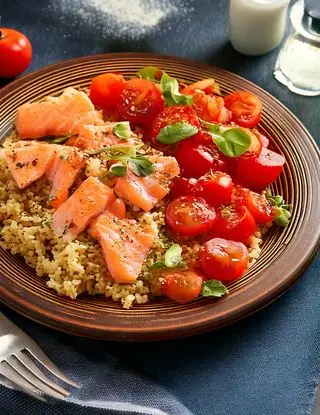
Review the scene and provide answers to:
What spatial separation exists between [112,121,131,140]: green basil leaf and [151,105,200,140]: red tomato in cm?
12

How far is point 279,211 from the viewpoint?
2807mm

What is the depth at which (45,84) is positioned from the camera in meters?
3.32

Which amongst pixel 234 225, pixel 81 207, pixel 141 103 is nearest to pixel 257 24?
pixel 141 103

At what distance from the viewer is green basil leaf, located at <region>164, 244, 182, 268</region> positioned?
2553 millimetres

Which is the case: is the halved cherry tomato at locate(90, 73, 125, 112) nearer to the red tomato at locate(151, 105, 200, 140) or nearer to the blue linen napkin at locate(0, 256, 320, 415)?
the red tomato at locate(151, 105, 200, 140)

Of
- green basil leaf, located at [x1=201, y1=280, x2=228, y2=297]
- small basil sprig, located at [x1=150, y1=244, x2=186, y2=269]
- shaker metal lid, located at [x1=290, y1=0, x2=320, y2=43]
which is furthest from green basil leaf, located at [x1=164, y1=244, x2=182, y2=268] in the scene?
shaker metal lid, located at [x1=290, y1=0, x2=320, y2=43]

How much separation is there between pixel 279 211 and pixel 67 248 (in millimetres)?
804

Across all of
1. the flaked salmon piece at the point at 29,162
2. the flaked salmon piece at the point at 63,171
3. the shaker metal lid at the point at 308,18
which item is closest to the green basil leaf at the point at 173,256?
the flaked salmon piece at the point at 63,171

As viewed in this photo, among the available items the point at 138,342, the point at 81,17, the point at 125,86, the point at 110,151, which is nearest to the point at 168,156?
the point at 110,151

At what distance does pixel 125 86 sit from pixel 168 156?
44 centimetres

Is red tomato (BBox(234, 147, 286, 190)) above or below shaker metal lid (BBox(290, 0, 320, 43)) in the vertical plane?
below

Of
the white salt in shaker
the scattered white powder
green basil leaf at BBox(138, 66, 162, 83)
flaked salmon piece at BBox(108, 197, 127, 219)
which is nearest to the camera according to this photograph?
flaked salmon piece at BBox(108, 197, 127, 219)

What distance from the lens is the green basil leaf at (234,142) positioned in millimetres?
2828

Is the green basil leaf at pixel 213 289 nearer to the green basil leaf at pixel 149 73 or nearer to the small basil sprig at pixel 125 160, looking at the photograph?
the small basil sprig at pixel 125 160
